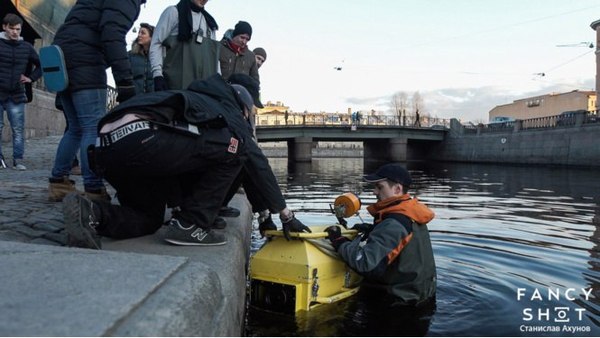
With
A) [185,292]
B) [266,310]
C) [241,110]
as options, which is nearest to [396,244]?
[266,310]

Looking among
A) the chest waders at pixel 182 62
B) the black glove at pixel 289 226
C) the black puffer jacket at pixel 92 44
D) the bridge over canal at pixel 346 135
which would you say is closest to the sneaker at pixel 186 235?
the black glove at pixel 289 226

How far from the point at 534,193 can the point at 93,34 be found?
12.3 meters

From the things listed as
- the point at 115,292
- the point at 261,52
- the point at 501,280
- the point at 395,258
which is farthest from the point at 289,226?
the point at 261,52

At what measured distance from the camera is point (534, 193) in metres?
13.3

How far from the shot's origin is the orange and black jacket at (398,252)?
356 centimetres

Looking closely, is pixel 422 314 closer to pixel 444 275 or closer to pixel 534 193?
pixel 444 275

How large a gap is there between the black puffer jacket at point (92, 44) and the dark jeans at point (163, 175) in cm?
115

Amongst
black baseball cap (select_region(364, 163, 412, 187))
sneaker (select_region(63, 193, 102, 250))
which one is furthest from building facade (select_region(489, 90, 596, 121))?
sneaker (select_region(63, 193, 102, 250))

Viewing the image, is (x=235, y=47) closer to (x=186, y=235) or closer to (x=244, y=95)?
(x=244, y=95)

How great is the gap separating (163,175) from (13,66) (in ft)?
19.4

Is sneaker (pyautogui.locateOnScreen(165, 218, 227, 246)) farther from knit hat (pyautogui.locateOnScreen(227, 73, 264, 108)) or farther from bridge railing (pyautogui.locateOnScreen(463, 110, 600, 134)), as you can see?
bridge railing (pyautogui.locateOnScreen(463, 110, 600, 134))

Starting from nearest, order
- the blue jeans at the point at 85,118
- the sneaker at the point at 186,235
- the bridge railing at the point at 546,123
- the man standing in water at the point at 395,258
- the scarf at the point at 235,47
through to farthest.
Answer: the sneaker at the point at 186,235
the man standing in water at the point at 395,258
the blue jeans at the point at 85,118
the scarf at the point at 235,47
the bridge railing at the point at 546,123

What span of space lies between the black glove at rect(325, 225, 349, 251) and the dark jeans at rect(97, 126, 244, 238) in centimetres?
97

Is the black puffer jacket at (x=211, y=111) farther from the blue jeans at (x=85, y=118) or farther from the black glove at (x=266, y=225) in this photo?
the blue jeans at (x=85, y=118)
